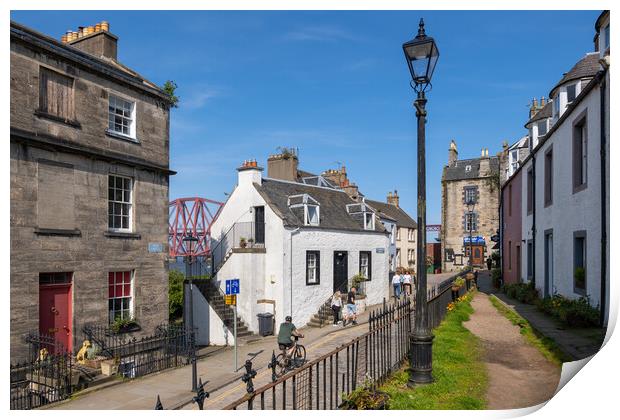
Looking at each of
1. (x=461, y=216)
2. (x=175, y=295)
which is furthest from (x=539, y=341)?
(x=461, y=216)

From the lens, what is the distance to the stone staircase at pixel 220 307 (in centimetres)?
2112

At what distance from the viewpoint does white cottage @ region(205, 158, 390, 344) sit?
22141 millimetres

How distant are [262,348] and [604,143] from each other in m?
14.0

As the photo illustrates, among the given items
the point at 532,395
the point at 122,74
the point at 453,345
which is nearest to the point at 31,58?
the point at 122,74

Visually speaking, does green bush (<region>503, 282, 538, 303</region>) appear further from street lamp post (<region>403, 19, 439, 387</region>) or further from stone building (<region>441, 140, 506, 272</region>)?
stone building (<region>441, 140, 506, 272</region>)

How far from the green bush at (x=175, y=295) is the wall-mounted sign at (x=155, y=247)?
10.0 metres

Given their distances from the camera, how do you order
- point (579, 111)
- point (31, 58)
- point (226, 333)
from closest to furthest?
point (31, 58)
point (579, 111)
point (226, 333)

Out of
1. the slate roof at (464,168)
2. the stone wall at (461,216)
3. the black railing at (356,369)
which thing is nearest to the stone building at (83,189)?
the black railing at (356,369)

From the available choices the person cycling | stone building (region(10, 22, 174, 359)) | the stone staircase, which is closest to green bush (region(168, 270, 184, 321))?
the stone staircase

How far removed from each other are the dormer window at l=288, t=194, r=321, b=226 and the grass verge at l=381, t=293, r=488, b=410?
13.0 m

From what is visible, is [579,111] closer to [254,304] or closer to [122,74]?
[122,74]

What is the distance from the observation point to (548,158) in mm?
18188

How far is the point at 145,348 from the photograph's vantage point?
15258 mm

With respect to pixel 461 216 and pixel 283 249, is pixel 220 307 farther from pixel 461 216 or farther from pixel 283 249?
pixel 461 216
